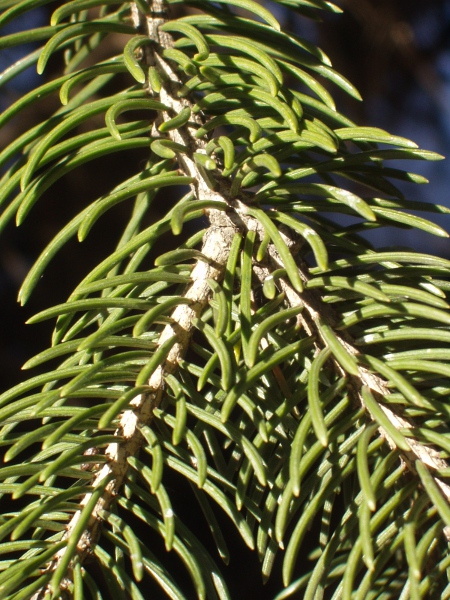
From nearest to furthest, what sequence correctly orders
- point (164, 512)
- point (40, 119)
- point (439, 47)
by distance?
point (164, 512)
point (40, 119)
point (439, 47)

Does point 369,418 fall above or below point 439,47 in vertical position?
below

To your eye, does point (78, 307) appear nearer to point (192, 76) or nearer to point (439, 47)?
point (192, 76)

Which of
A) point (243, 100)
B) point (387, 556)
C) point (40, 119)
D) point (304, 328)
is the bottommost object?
point (387, 556)

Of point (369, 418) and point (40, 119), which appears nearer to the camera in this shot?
point (369, 418)

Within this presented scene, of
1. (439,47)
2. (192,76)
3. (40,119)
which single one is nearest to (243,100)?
(192,76)

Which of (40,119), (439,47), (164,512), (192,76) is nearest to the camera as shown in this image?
(164,512)

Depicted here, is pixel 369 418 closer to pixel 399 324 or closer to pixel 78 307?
pixel 399 324

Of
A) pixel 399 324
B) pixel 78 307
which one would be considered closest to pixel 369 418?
pixel 399 324
